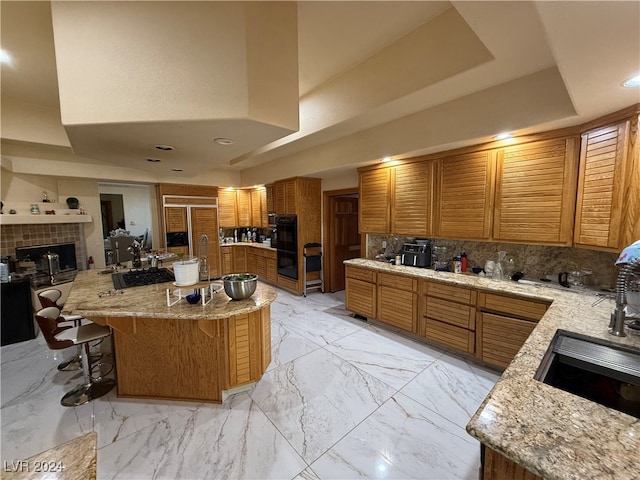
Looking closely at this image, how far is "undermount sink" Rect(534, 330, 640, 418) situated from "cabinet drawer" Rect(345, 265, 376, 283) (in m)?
2.28

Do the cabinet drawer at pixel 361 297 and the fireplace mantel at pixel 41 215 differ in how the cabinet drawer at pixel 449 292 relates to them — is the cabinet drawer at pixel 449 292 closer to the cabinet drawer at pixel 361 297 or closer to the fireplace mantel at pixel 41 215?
the cabinet drawer at pixel 361 297

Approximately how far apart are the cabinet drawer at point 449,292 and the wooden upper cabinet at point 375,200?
1005 millimetres

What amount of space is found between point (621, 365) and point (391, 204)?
2.69 m

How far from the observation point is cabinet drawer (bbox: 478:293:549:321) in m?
2.34

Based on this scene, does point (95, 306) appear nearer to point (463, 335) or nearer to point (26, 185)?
point (463, 335)

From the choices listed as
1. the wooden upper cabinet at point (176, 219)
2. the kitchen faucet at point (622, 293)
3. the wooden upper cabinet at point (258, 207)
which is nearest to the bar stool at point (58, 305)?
the wooden upper cabinet at point (176, 219)

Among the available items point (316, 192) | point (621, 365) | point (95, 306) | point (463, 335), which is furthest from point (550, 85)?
point (95, 306)

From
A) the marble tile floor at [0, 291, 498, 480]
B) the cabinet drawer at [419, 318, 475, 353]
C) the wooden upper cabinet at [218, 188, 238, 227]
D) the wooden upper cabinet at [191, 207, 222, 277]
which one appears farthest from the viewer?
the wooden upper cabinet at [218, 188, 238, 227]

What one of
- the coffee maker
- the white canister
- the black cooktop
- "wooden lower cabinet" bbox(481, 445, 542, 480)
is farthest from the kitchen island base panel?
the coffee maker

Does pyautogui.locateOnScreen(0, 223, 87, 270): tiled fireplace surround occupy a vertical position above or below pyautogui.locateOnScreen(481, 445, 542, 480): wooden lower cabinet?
above

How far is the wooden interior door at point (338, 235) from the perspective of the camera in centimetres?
530

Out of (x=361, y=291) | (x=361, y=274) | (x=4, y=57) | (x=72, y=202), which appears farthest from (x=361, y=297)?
(x=72, y=202)

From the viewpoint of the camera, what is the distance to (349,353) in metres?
3.07

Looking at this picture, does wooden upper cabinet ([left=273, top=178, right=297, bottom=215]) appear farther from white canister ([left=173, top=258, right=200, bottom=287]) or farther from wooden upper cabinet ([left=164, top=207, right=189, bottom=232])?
white canister ([left=173, top=258, right=200, bottom=287])
